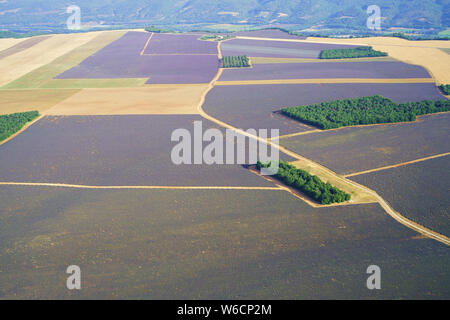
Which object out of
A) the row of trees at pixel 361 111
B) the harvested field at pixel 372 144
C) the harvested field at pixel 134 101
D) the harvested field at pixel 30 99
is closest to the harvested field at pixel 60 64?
the harvested field at pixel 30 99

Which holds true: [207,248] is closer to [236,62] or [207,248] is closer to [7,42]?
[236,62]

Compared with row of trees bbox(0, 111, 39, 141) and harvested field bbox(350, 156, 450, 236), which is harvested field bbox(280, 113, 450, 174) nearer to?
harvested field bbox(350, 156, 450, 236)

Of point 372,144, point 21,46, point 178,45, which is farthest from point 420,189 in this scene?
point 21,46

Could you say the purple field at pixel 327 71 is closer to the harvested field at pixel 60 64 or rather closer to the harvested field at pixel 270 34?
the harvested field at pixel 60 64

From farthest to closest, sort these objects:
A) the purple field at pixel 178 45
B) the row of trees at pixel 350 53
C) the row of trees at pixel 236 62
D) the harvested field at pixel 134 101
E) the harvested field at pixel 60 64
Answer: the purple field at pixel 178 45 < the row of trees at pixel 350 53 < the row of trees at pixel 236 62 < the harvested field at pixel 60 64 < the harvested field at pixel 134 101

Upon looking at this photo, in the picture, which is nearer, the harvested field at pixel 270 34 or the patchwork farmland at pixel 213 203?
the patchwork farmland at pixel 213 203
